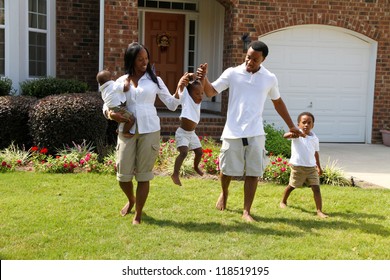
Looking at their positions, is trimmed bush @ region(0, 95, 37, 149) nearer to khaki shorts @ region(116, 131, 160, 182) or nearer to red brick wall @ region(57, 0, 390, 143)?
red brick wall @ region(57, 0, 390, 143)

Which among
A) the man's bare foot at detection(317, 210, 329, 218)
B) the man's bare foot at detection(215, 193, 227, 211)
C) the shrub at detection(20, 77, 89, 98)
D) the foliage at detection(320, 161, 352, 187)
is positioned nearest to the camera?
the man's bare foot at detection(317, 210, 329, 218)

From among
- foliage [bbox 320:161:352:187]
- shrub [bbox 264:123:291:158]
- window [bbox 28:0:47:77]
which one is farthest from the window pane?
foliage [bbox 320:161:352:187]

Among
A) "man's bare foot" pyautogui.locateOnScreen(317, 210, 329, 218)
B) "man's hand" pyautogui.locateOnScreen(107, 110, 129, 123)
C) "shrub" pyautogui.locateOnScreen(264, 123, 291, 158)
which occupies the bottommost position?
"man's bare foot" pyautogui.locateOnScreen(317, 210, 329, 218)

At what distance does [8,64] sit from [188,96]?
21.4ft

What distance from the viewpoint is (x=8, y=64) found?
10219 mm

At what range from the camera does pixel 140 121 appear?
4.96m

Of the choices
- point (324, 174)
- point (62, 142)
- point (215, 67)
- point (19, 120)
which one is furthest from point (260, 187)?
point (215, 67)

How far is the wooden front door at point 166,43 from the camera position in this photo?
12.3 m

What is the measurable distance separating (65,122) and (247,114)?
410 cm

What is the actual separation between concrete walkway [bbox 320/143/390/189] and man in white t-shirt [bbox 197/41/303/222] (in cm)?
296

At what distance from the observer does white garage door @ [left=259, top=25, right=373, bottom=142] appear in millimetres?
11547

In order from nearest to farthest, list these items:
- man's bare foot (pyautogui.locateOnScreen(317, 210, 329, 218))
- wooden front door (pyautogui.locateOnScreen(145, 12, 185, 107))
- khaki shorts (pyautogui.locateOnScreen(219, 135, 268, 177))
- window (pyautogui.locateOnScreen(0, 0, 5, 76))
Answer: khaki shorts (pyautogui.locateOnScreen(219, 135, 268, 177))
man's bare foot (pyautogui.locateOnScreen(317, 210, 329, 218))
window (pyautogui.locateOnScreen(0, 0, 5, 76))
wooden front door (pyautogui.locateOnScreen(145, 12, 185, 107))

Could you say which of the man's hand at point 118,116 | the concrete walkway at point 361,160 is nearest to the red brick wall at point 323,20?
the concrete walkway at point 361,160

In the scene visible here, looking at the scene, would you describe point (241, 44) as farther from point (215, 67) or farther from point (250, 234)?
point (250, 234)
